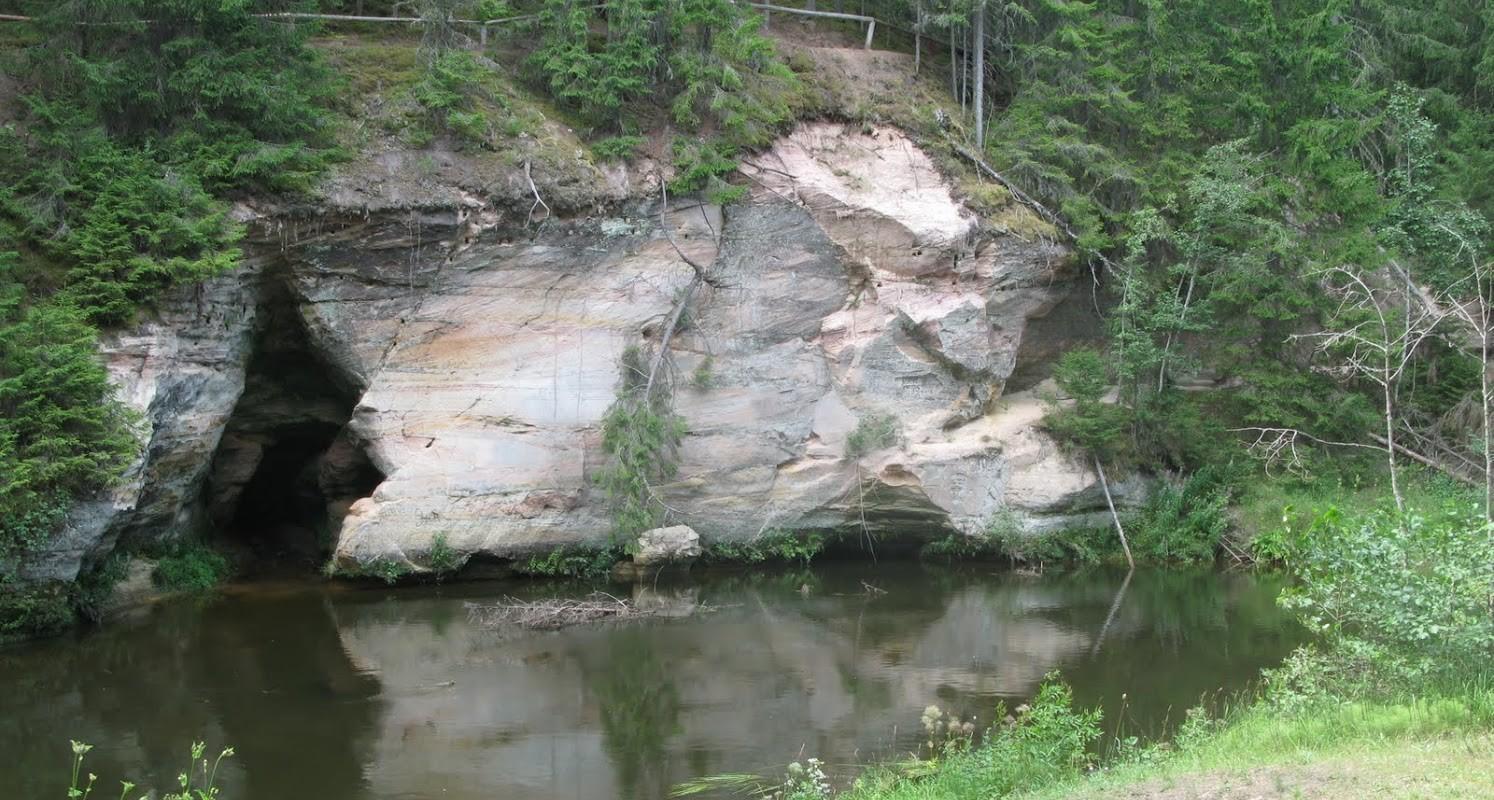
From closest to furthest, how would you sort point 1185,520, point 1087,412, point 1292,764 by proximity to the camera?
1. point 1292,764
2. point 1087,412
3. point 1185,520

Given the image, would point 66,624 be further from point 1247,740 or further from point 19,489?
point 1247,740

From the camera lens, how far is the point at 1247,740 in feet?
27.7

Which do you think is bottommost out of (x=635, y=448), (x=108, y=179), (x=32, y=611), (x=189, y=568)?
(x=189, y=568)

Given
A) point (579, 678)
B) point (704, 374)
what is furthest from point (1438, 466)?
point (579, 678)

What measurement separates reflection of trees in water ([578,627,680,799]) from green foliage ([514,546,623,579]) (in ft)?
10.2

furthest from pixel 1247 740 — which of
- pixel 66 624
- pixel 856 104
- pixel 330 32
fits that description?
pixel 330 32

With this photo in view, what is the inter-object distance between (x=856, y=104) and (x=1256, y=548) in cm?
1030

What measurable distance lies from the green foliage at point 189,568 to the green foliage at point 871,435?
33.6 ft

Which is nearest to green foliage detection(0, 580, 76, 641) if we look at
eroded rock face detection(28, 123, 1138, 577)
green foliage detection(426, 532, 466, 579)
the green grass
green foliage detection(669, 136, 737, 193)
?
eroded rock face detection(28, 123, 1138, 577)

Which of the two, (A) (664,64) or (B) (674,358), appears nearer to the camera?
(B) (674,358)

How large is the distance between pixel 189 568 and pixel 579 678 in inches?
314

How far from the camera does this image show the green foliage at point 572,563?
19.0m

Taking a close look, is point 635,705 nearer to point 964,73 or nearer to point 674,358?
point 674,358

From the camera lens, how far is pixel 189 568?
60.4 ft
